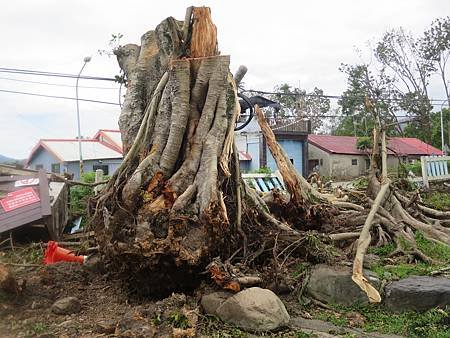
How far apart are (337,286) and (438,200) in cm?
713

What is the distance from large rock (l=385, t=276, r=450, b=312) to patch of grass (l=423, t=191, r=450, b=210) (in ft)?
17.7

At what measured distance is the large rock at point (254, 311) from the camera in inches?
166

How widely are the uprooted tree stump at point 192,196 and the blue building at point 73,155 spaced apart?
21015mm

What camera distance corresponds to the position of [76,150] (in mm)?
29172

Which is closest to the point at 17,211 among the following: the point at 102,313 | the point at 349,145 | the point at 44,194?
the point at 44,194

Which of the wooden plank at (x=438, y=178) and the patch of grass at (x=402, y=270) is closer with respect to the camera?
the patch of grass at (x=402, y=270)

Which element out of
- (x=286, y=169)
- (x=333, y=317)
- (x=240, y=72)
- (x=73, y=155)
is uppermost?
(x=240, y=72)

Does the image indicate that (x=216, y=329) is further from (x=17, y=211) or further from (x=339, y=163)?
(x=339, y=163)

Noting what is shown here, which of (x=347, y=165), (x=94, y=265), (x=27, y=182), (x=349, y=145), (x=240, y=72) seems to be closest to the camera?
(x=94, y=265)

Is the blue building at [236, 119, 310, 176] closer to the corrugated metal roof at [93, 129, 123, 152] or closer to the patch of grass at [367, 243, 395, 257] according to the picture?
the corrugated metal roof at [93, 129, 123, 152]

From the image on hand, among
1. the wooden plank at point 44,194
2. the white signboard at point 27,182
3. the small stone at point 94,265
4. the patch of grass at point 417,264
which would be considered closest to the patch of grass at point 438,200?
the patch of grass at point 417,264

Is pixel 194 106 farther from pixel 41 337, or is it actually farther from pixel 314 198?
pixel 41 337

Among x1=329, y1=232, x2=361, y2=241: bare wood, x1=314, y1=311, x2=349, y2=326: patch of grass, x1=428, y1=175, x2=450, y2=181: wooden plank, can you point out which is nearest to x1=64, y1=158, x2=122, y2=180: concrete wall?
x1=428, y1=175, x2=450, y2=181: wooden plank

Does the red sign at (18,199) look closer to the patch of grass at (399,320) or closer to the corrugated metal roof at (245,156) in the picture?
the patch of grass at (399,320)
